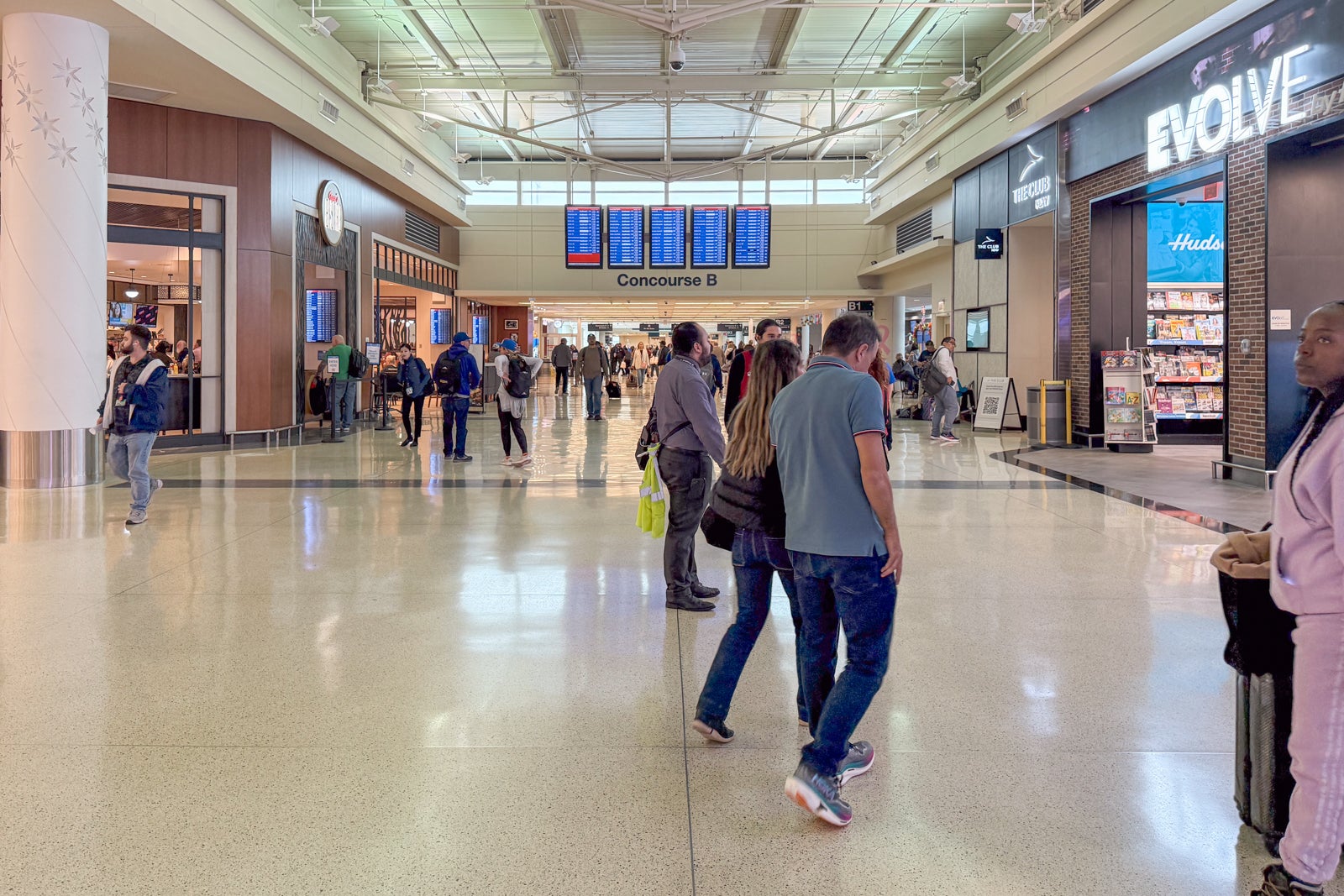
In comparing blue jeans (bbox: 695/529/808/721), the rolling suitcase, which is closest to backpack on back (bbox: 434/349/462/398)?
blue jeans (bbox: 695/529/808/721)

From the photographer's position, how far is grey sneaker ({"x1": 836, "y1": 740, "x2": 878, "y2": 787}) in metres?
3.25

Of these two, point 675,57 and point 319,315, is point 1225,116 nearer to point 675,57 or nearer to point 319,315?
point 675,57

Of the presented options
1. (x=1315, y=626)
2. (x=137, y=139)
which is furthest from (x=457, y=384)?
(x=1315, y=626)

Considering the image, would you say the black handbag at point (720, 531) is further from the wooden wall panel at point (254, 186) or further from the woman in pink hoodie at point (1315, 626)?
the wooden wall panel at point (254, 186)

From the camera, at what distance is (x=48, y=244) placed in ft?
33.6

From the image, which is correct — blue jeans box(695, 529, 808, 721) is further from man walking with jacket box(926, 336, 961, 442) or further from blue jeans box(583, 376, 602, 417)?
blue jeans box(583, 376, 602, 417)

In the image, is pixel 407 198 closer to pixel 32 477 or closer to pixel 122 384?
pixel 32 477

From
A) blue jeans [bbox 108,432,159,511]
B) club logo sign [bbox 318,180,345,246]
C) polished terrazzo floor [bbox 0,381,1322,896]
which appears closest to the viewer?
polished terrazzo floor [bbox 0,381,1322,896]

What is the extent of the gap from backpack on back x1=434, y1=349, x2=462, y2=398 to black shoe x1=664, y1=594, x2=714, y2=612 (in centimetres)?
804

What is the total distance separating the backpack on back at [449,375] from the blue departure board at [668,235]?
14.9 m

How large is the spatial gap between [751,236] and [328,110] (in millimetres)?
12006

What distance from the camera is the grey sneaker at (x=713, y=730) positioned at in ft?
11.5

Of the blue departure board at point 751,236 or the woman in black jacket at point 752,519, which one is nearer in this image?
the woman in black jacket at point 752,519

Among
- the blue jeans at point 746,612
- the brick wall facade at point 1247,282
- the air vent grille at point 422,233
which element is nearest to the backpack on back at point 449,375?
the brick wall facade at point 1247,282
